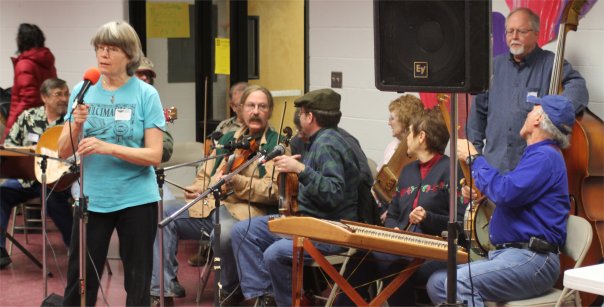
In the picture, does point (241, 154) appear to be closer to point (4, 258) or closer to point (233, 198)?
point (233, 198)

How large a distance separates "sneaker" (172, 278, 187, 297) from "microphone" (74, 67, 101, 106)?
186 cm

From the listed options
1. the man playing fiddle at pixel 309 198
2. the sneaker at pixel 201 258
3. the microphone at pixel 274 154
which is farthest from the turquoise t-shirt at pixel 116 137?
the sneaker at pixel 201 258

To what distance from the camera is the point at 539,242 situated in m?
4.11

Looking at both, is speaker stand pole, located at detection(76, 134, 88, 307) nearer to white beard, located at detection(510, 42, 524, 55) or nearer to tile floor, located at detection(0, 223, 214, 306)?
tile floor, located at detection(0, 223, 214, 306)

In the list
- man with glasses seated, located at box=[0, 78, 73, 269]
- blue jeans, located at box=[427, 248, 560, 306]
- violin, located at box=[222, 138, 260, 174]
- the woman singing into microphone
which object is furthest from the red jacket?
blue jeans, located at box=[427, 248, 560, 306]

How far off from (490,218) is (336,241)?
0.87 m

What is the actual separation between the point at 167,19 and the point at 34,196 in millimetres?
2154

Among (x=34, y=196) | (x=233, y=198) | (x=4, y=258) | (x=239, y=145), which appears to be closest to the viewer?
(x=239, y=145)

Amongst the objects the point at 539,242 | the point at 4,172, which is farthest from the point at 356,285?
the point at 4,172

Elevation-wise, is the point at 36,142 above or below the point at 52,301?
above

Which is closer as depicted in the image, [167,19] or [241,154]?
[241,154]

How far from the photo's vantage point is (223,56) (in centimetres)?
760

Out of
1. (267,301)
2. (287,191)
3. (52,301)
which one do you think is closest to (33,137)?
(52,301)

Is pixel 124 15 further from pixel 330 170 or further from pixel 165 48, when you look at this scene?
pixel 330 170
